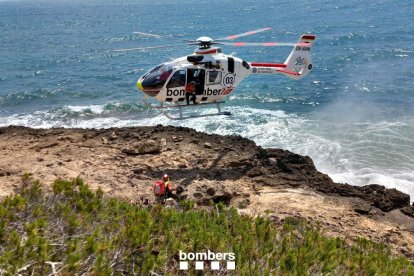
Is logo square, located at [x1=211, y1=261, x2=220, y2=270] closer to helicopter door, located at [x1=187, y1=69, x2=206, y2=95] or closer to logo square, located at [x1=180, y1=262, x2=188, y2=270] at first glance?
logo square, located at [x1=180, y1=262, x2=188, y2=270]

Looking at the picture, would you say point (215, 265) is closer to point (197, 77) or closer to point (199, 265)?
point (199, 265)

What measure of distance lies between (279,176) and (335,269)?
6.96m

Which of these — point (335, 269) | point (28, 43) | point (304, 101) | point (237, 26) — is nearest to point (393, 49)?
point (304, 101)

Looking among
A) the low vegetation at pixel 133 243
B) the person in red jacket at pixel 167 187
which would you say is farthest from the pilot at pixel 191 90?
the low vegetation at pixel 133 243

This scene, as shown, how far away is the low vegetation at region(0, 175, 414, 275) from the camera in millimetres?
5402

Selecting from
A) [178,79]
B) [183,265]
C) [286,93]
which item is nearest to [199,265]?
[183,265]

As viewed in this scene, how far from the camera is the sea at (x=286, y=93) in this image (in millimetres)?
19688

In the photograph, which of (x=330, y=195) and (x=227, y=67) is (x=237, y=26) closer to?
(x=227, y=67)

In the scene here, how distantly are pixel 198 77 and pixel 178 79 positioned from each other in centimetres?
81

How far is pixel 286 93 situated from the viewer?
28.9 metres

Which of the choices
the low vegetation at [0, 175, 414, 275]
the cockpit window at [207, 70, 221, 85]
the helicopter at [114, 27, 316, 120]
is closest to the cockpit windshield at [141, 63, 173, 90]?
the helicopter at [114, 27, 316, 120]

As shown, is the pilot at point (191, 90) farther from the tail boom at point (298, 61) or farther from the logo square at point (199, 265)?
the logo square at point (199, 265)

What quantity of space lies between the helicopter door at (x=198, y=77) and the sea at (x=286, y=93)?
4663 millimetres

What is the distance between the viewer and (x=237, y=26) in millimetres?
59656
